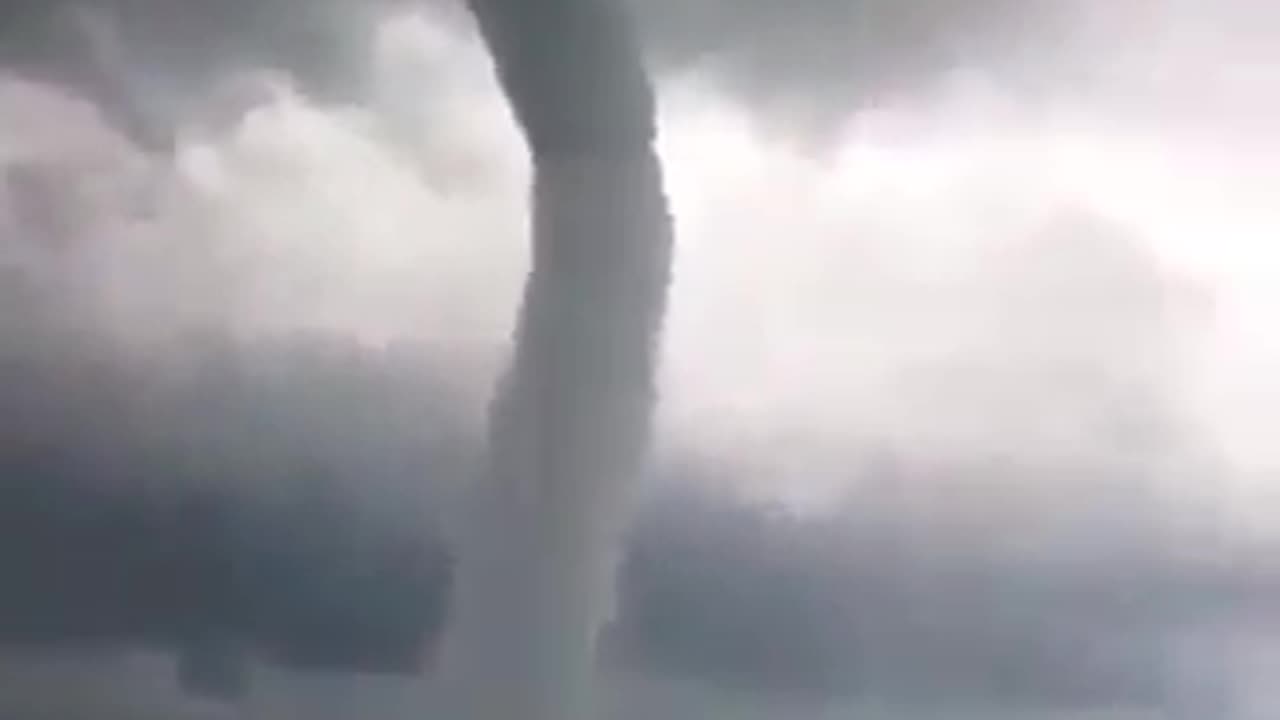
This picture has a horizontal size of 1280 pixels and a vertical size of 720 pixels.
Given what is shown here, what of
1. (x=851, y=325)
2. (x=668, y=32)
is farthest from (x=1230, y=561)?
(x=668, y=32)

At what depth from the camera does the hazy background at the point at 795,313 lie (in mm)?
2248

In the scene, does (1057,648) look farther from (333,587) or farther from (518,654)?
(333,587)

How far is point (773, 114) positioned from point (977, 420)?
1.46 feet

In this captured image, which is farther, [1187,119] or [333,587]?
[1187,119]

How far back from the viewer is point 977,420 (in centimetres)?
233

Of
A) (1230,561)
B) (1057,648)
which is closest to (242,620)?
(1057,648)

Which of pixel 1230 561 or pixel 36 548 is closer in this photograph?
pixel 36 548

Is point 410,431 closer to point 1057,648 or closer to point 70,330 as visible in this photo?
point 70,330

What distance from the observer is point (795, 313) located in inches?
91.7

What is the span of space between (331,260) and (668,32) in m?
0.49

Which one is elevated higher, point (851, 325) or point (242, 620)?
point (851, 325)

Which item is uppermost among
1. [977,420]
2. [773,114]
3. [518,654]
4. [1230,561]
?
[773,114]

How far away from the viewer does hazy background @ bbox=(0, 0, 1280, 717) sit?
88.5 inches

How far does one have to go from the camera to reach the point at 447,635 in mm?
2238
